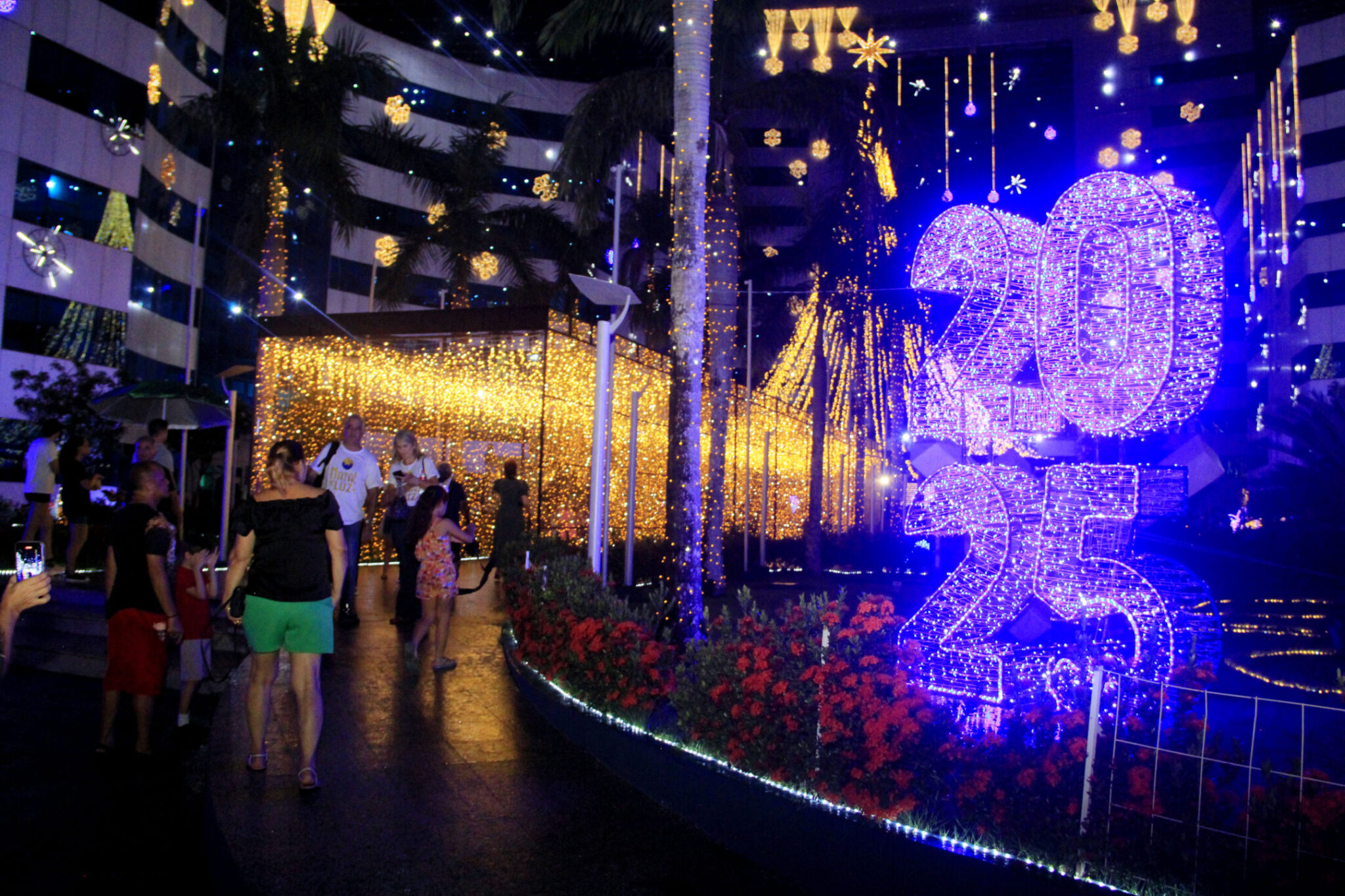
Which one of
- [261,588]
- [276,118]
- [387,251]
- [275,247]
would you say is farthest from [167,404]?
[387,251]

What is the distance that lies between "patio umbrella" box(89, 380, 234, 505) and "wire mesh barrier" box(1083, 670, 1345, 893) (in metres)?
11.5

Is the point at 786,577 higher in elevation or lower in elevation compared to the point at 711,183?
lower

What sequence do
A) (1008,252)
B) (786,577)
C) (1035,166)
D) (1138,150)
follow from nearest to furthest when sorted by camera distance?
(1008,252), (786,577), (1035,166), (1138,150)

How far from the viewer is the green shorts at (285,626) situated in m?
5.43

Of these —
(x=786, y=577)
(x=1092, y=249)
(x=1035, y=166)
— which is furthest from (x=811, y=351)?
(x=1035, y=166)

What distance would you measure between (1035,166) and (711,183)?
32.9 metres

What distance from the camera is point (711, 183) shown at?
15.4 metres

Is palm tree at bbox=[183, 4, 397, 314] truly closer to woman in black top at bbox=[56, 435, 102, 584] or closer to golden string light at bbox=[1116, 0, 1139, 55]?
woman in black top at bbox=[56, 435, 102, 584]

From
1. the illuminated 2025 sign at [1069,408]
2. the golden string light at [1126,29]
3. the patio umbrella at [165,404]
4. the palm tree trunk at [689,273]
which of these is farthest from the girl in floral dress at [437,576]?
the golden string light at [1126,29]

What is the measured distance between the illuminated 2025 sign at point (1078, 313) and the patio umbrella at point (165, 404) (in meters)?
9.56

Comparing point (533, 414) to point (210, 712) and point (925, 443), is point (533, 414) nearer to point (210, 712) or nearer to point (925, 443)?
point (925, 443)

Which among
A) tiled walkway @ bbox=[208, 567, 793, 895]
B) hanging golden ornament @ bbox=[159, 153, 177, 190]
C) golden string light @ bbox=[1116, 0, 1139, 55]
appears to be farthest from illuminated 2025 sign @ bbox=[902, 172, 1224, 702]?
hanging golden ornament @ bbox=[159, 153, 177, 190]

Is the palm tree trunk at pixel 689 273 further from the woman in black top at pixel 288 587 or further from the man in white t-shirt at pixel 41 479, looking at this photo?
the man in white t-shirt at pixel 41 479

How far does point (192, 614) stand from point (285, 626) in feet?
6.91
